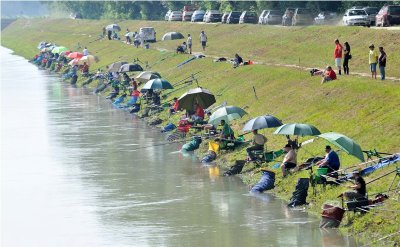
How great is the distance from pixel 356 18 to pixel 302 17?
12.8 metres

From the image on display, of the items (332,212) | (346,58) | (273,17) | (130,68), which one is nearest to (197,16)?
(273,17)

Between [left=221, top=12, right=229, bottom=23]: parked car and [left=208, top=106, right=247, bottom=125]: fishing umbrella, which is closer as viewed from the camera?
[left=208, top=106, right=247, bottom=125]: fishing umbrella

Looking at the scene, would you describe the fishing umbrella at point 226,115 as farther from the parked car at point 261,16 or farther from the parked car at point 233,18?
the parked car at point 233,18

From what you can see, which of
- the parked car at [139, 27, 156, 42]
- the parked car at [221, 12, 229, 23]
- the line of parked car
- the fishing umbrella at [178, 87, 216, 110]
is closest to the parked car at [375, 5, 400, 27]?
the line of parked car

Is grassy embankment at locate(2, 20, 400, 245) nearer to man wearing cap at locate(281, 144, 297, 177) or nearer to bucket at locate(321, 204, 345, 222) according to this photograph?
bucket at locate(321, 204, 345, 222)

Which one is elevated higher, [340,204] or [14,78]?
[340,204]

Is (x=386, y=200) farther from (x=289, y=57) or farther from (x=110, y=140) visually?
(x=289, y=57)

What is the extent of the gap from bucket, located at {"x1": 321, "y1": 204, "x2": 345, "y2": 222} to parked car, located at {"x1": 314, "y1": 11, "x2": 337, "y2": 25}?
5848 centimetres

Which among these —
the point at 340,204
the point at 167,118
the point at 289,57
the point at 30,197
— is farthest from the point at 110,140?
the point at 340,204

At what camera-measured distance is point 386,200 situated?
3003cm

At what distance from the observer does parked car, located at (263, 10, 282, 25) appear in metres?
96.1

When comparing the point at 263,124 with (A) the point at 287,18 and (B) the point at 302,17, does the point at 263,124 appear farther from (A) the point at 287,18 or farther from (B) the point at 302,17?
(A) the point at 287,18

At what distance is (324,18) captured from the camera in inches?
3484

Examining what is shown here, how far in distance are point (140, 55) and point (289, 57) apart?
2712 centimetres
